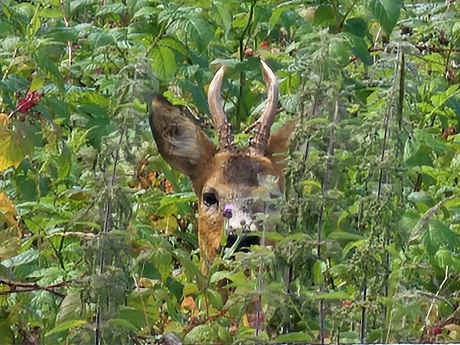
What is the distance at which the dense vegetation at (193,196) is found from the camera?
267 cm

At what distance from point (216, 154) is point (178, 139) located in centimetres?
19

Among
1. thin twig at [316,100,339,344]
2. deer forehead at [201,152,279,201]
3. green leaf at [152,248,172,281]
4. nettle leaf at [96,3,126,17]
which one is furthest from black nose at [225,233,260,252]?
thin twig at [316,100,339,344]

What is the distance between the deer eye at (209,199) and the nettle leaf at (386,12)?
1308 millimetres

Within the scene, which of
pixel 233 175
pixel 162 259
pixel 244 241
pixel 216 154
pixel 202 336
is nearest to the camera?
pixel 202 336

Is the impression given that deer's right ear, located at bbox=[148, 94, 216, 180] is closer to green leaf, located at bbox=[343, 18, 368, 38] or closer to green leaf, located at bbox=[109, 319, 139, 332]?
green leaf, located at bbox=[343, 18, 368, 38]

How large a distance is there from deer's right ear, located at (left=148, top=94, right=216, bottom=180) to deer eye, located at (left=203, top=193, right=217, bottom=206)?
0.15m

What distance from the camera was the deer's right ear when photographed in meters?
5.49

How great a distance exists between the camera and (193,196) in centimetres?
534

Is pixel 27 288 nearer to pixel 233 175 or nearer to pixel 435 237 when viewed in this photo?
pixel 435 237

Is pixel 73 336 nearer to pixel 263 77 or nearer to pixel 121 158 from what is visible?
pixel 121 158

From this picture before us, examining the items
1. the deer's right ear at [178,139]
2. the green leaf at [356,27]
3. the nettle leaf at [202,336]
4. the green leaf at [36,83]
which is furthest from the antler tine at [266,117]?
the nettle leaf at [202,336]

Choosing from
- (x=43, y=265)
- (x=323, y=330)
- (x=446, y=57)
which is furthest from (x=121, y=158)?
(x=446, y=57)

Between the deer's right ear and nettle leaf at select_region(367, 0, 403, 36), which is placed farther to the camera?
the deer's right ear

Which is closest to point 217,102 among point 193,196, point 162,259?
point 193,196
